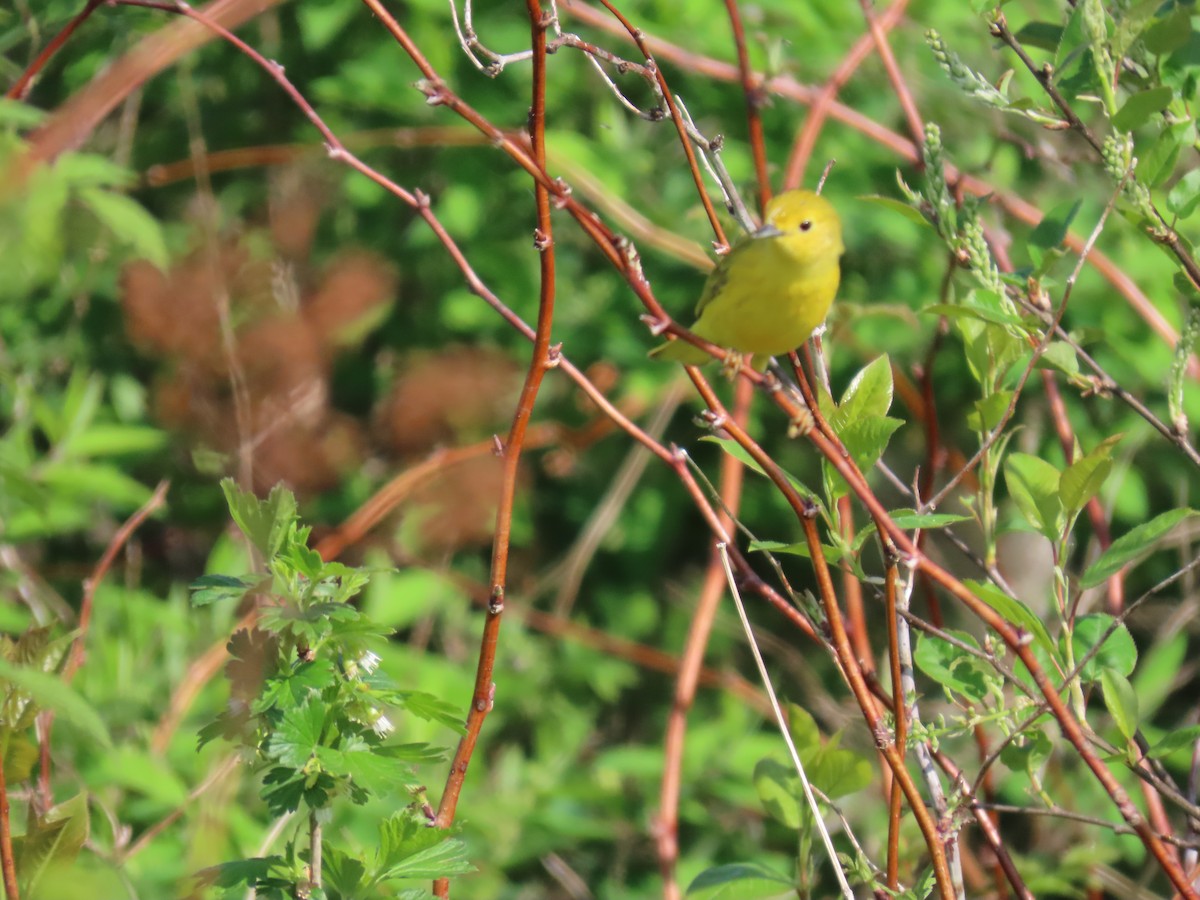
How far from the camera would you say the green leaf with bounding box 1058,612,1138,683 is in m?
1.49

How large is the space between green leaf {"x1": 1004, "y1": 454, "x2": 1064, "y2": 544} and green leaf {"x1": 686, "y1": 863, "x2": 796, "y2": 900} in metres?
0.52

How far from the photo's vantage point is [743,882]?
1.62 metres

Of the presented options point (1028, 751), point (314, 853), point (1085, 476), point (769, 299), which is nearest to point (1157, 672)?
point (1028, 751)

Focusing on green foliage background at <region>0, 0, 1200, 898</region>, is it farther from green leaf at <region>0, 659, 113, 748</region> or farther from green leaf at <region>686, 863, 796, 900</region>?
green leaf at <region>0, 659, 113, 748</region>

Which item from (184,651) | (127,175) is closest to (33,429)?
(184,651)

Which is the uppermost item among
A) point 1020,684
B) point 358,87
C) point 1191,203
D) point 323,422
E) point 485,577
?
point 1191,203

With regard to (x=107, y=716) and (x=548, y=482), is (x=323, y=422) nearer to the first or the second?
(x=548, y=482)

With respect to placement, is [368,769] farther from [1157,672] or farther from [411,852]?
[1157,672]

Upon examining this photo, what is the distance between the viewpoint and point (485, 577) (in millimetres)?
4629

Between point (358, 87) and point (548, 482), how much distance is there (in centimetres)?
151

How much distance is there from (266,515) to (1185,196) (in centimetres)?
115

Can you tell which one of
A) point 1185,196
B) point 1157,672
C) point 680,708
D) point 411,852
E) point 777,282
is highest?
point 1185,196

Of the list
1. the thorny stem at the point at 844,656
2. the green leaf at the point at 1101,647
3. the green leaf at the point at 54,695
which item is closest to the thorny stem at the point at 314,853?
the green leaf at the point at 54,695

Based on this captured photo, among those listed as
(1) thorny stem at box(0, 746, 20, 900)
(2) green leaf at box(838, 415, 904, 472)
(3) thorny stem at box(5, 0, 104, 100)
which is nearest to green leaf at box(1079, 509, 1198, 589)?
(2) green leaf at box(838, 415, 904, 472)
